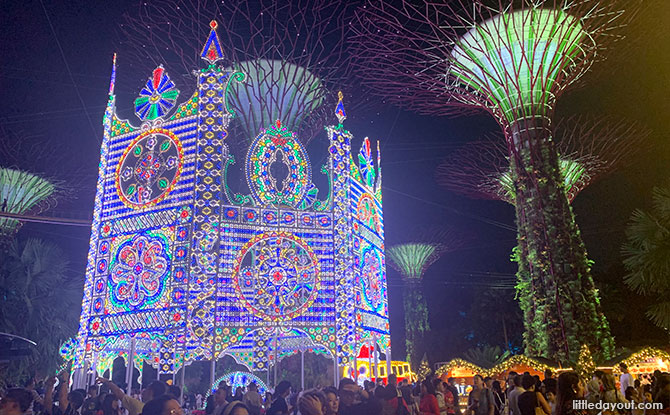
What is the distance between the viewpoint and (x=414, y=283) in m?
41.6

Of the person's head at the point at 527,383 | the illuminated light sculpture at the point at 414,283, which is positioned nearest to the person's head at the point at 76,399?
the person's head at the point at 527,383

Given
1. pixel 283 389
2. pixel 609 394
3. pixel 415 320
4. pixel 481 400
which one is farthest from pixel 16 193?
pixel 609 394

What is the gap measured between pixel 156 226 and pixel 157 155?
2881 mm

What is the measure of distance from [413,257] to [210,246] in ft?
82.9

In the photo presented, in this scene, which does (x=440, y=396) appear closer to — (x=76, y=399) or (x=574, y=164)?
(x=76, y=399)

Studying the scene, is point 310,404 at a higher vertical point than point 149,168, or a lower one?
lower

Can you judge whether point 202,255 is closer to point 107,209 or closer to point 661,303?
point 107,209

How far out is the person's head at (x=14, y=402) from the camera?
6.11 m

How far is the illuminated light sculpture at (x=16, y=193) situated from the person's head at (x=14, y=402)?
939 inches

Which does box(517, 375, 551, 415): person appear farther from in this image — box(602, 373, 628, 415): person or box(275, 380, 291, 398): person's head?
box(602, 373, 628, 415): person

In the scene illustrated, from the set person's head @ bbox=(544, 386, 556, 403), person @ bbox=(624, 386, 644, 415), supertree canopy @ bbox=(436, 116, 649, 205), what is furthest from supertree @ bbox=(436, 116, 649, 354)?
person's head @ bbox=(544, 386, 556, 403)

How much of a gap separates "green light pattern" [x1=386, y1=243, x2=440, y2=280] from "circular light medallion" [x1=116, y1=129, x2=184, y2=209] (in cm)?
2446

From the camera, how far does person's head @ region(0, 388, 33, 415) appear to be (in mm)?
6109

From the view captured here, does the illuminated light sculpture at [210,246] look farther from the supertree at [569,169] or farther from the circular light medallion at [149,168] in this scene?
the supertree at [569,169]
